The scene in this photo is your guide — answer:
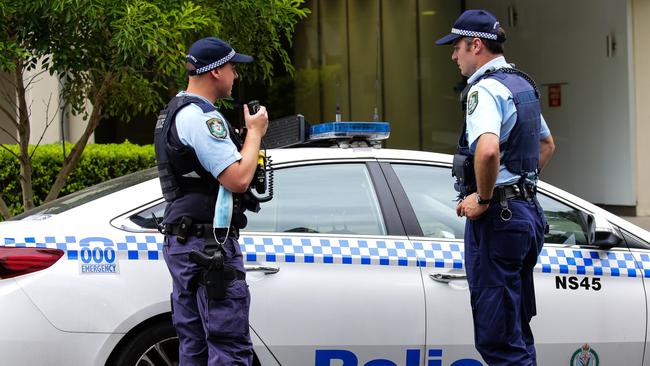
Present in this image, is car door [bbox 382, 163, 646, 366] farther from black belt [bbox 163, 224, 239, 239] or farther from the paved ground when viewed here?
the paved ground

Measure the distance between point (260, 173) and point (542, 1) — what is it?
12084 mm

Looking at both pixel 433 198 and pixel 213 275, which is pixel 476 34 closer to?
pixel 433 198

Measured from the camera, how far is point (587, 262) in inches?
184

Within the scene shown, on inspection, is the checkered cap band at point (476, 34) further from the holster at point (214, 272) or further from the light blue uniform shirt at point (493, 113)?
the holster at point (214, 272)

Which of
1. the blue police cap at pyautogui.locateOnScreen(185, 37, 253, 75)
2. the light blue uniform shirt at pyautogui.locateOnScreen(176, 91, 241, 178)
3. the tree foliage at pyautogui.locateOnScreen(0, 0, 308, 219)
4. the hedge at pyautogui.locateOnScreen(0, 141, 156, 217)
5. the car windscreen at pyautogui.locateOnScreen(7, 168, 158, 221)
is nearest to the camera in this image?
the light blue uniform shirt at pyautogui.locateOnScreen(176, 91, 241, 178)

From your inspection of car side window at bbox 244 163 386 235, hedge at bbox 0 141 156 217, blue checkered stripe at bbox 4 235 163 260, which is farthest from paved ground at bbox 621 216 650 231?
blue checkered stripe at bbox 4 235 163 260

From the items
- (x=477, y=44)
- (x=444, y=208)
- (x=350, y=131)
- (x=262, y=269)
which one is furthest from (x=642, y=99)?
(x=262, y=269)

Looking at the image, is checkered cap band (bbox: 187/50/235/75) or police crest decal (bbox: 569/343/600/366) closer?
checkered cap band (bbox: 187/50/235/75)

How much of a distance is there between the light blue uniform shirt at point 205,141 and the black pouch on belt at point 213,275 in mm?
310

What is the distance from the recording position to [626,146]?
1349cm

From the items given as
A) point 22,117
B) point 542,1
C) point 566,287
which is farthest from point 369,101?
point 566,287

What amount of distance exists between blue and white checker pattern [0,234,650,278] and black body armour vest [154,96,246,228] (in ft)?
1.86

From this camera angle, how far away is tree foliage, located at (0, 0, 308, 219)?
18.7 ft

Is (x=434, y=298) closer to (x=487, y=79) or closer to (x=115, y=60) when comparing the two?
(x=487, y=79)
